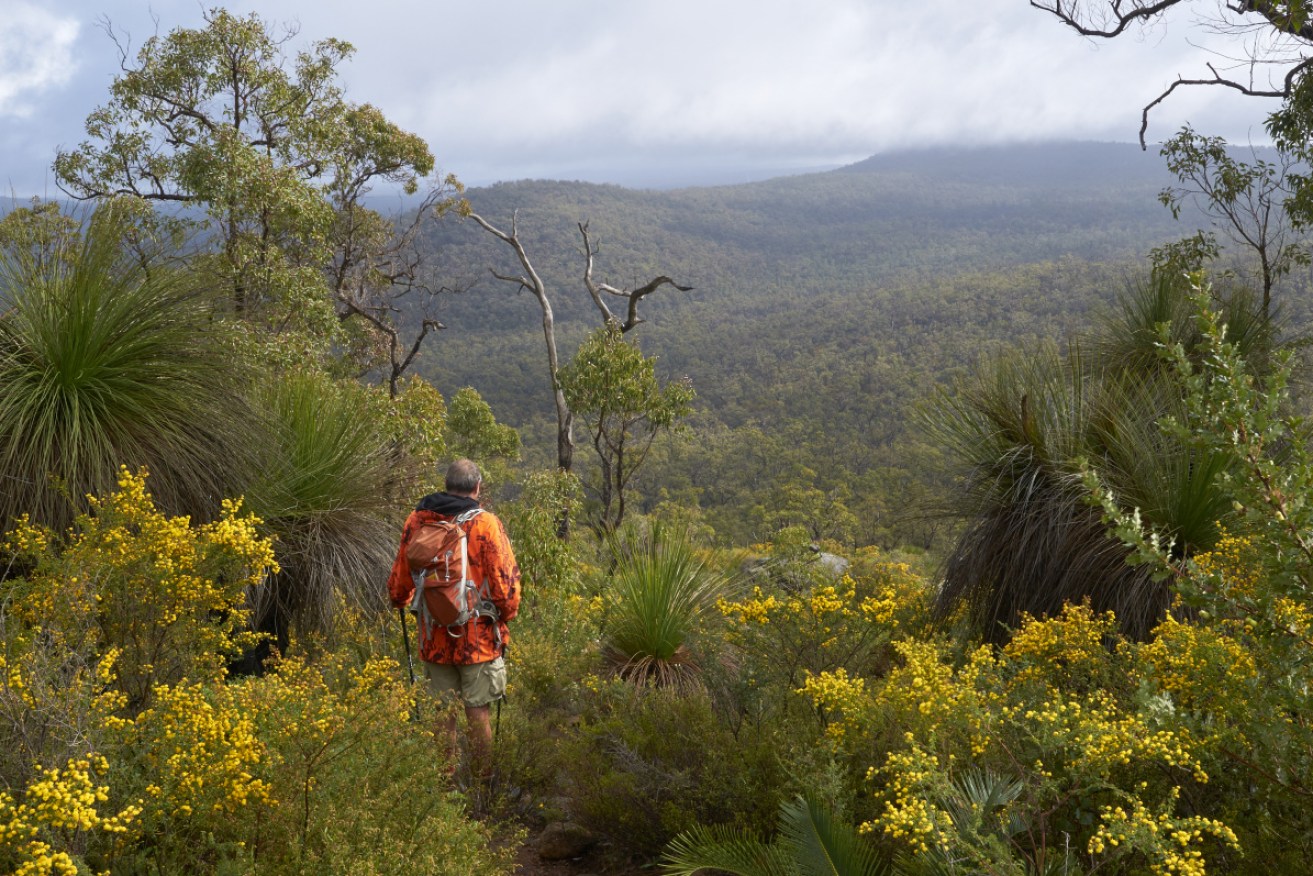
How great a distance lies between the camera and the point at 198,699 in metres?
2.53

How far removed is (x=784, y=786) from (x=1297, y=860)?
1430 mm

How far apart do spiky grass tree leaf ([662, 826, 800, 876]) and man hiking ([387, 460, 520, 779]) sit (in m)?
1.39

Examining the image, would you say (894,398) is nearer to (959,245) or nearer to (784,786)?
(784,786)

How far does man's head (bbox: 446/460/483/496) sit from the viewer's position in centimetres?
414

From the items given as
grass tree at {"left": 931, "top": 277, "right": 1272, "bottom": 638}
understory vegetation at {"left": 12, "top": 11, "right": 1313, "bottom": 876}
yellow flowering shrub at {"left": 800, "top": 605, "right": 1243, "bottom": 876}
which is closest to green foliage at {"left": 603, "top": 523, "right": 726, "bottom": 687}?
understory vegetation at {"left": 12, "top": 11, "right": 1313, "bottom": 876}

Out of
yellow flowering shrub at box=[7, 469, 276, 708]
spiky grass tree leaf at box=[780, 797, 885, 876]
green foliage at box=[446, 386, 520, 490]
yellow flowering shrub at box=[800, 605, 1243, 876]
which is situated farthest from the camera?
green foliage at box=[446, 386, 520, 490]

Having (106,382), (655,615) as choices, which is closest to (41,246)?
(106,382)

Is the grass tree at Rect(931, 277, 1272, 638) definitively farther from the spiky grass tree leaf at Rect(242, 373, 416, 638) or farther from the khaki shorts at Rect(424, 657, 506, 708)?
the spiky grass tree leaf at Rect(242, 373, 416, 638)

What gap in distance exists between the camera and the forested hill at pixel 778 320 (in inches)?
2029

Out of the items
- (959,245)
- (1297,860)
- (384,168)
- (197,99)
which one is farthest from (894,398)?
(959,245)

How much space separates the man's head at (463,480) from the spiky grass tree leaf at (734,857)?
5.95 ft

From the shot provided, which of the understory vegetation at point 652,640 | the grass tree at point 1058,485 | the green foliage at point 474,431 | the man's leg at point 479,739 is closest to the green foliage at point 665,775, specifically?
the understory vegetation at point 652,640

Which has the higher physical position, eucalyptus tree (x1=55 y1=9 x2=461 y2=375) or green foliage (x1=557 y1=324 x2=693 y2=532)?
eucalyptus tree (x1=55 y1=9 x2=461 y2=375)

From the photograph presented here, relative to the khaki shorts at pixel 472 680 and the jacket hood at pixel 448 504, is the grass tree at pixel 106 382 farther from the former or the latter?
the khaki shorts at pixel 472 680
